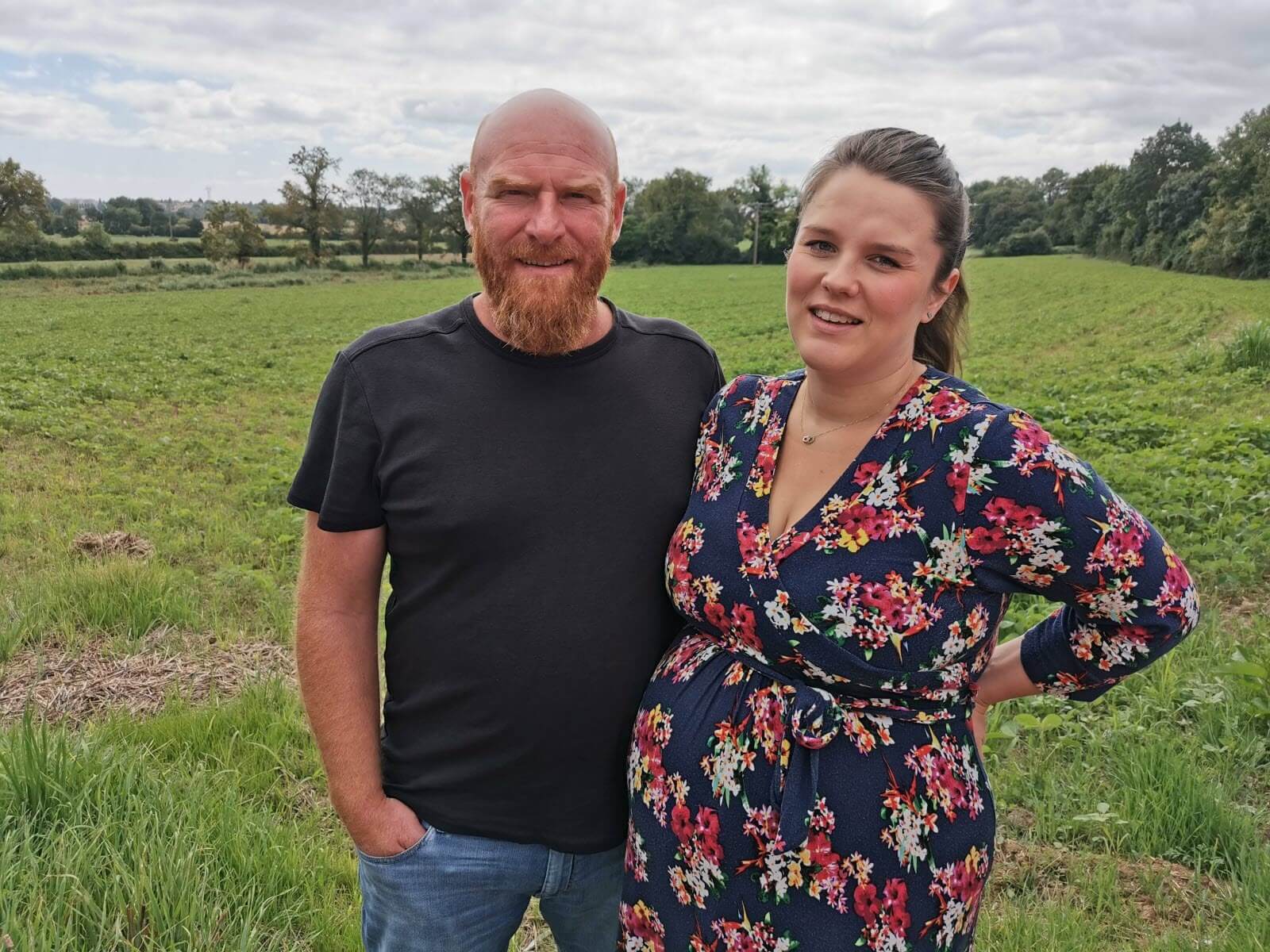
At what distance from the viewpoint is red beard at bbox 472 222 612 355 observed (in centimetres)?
191

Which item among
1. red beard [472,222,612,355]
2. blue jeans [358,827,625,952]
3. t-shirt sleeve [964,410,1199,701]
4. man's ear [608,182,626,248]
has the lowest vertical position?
blue jeans [358,827,625,952]

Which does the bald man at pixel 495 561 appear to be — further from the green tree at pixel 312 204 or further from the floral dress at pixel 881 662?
the green tree at pixel 312 204

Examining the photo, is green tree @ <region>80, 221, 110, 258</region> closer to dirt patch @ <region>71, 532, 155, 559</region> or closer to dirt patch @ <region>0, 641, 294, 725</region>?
dirt patch @ <region>71, 532, 155, 559</region>

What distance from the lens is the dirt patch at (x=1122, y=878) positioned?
116 inches

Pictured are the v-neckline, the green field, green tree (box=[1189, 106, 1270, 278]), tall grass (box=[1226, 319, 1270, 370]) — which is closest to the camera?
the v-neckline

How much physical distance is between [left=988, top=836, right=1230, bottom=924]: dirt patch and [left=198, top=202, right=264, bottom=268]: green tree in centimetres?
6522

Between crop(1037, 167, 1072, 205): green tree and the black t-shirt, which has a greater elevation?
crop(1037, 167, 1072, 205): green tree

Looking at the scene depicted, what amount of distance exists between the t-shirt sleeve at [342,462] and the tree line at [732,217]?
32646mm

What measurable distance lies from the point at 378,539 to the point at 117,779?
1876 mm

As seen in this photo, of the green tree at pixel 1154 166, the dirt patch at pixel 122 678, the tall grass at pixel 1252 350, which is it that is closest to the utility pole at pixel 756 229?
the green tree at pixel 1154 166

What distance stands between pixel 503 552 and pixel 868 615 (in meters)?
0.78

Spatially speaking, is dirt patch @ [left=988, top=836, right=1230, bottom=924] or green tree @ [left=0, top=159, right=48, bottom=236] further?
green tree @ [left=0, top=159, right=48, bottom=236]

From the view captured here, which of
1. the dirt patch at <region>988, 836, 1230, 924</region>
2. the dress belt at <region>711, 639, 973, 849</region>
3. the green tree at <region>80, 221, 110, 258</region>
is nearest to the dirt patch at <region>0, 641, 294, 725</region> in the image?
the dress belt at <region>711, 639, 973, 849</region>

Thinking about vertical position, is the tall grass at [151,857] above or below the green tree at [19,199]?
below
